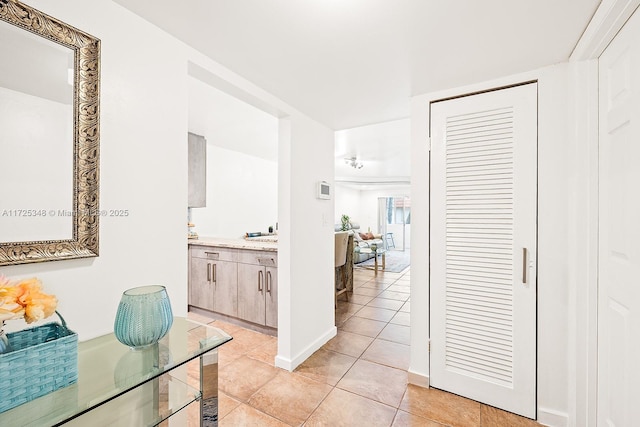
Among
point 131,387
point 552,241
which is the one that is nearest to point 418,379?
point 552,241

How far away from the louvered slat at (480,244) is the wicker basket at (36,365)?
2044 millimetres

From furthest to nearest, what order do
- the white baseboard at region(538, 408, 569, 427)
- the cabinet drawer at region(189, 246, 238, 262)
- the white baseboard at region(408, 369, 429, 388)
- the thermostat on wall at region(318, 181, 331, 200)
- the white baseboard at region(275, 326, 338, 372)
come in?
1. the cabinet drawer at region(189, 246, 238, 262)
2. the thermostat on wall at region(318, 181, 331, 200)
3. the white baseboard at region(275, 326, 338, 372)
4. the white baseboard at region(408, 369, 429, 388)
5. the white baseboard at region(538, 408, 569, 427)

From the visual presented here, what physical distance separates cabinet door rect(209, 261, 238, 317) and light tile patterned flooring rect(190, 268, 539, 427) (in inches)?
10.0

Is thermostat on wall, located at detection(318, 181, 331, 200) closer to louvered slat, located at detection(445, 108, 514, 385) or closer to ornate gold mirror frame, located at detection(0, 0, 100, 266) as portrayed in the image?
louvered slat, located at detection(445, 108, 514, 385)

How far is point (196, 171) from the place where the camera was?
137 inches

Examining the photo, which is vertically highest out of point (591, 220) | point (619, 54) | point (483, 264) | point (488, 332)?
point (619, 54)

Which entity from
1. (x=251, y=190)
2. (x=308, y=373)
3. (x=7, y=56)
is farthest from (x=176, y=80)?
(x=251, y=190)

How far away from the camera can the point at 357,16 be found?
1.29 meters

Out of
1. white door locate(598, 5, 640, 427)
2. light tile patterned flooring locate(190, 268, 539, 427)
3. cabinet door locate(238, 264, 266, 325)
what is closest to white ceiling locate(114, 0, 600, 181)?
white door locate(598, 5, 640, 427)

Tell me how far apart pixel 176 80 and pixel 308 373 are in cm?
224

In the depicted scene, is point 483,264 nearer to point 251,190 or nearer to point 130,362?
point 130,362

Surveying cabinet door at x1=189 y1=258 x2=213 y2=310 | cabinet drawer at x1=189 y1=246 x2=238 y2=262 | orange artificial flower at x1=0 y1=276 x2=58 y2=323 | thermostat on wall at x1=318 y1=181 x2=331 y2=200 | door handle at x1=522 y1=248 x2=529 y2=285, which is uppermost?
thermostat on wall at x1=318 y1=181 x2=331 y2=200

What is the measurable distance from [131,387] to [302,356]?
183 centimetres

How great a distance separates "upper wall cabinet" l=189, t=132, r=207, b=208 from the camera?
11.4 ft
